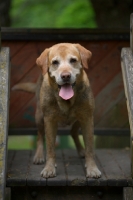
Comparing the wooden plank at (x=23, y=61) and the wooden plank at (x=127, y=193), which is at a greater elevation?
the wooden plank at (x=23, y=61)

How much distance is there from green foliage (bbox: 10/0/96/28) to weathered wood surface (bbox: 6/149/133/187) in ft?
28.8

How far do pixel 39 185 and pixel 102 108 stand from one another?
7.35ft

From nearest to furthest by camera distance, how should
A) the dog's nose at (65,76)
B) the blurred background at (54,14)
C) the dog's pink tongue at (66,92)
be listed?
the dog's nose at (65,76) < the dog's pink tongue at (66,92) < the blurred background at (54,14)

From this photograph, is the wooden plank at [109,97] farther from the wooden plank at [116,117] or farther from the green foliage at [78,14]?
the green foliage at [78,14]

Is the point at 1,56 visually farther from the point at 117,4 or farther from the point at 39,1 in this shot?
the point at 39,1

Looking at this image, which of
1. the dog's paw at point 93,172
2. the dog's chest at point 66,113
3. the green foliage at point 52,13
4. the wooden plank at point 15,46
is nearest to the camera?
the dog's paw at point 93,172

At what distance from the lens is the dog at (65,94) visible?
4418 millimetres

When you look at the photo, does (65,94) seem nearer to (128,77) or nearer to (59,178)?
(128,77)

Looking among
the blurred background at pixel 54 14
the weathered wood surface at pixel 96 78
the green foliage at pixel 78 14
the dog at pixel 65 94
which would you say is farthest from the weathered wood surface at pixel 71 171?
the green foliage at pixel 78 14

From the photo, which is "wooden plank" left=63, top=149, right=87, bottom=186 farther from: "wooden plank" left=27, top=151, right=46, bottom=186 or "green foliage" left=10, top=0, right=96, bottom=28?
"green foliage" left=10, top=0, right=96, bottom=28

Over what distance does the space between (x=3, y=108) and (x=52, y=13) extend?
428 inches

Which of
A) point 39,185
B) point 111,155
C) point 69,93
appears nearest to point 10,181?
point 39,185

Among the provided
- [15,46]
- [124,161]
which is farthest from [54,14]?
[124,161]

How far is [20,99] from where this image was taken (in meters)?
6.44
